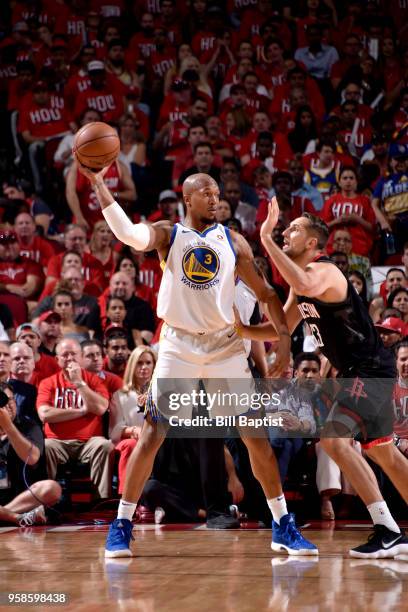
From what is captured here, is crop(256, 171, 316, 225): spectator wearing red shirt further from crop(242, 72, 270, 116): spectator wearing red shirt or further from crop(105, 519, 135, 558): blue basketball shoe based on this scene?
crop(105, 519, 135, 558): blue basketball shoe

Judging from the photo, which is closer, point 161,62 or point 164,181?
point 164,181

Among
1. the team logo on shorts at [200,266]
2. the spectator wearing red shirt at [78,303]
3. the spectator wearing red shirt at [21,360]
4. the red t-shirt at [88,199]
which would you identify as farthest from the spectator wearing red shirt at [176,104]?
the team logo on shorts at [200,266]

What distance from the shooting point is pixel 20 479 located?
6676 millimetres

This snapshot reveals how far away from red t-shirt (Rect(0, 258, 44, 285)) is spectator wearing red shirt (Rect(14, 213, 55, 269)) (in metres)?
0.28

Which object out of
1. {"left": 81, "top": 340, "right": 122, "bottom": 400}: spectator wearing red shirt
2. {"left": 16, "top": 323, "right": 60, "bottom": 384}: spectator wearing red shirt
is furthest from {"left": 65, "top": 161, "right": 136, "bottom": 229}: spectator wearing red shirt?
{"left": 81, "top": 340, "right": 122, "bottom": 400}: spectator wearing red shirt

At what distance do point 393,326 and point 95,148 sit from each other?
11.6 feet

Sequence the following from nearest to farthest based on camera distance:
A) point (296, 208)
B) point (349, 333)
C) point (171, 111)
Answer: point (349, 333) < point (296, 208) < point (171, 111)

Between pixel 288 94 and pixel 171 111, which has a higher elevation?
pixel 288 94

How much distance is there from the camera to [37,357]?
795cm

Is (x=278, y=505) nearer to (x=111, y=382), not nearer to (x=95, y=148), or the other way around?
(x=95, y=148)

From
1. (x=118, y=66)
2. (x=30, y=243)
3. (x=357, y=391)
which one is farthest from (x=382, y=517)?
(x=118, y=66)

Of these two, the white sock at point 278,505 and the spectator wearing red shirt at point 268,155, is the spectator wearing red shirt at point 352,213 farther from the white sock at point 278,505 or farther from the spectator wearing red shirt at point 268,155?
the white sock at point 278,505

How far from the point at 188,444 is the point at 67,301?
2273mm

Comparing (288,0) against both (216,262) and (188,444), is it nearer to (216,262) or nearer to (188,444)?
(188,444)
